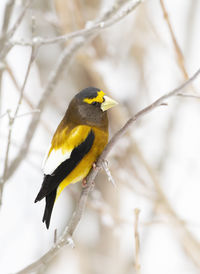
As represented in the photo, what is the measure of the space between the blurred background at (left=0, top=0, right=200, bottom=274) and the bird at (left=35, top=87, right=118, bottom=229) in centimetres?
95

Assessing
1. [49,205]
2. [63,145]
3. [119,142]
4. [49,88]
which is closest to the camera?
[49,205]

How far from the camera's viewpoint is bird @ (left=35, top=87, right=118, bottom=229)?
253cm

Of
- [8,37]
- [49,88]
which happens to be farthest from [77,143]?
[8,37]

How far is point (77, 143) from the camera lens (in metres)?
2.58

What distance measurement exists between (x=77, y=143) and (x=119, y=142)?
156 centimetres

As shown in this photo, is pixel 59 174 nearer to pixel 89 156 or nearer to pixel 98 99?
pixel 89 156

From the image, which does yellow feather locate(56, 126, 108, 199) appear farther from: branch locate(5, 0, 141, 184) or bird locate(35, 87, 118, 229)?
branch locate(5, 0, 141, 184)

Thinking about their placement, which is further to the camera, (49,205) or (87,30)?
(49,205)

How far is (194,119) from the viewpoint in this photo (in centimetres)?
618

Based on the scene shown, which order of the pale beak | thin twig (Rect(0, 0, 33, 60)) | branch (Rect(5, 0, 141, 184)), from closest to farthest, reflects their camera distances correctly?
thin twig (Rect(0, 0, 33, 60)), the pale beak, branch (Rect(5, 0, 141, 184))

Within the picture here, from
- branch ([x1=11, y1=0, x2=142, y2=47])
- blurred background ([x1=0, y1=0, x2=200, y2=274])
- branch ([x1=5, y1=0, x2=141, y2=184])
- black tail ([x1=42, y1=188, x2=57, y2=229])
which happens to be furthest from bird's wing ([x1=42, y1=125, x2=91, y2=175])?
blurred background ([x1=0, y1=0, x2=200, y2=274])

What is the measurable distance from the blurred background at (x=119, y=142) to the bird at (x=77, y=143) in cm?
95

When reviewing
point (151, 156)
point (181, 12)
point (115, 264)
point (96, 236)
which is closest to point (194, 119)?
point (151, 156)

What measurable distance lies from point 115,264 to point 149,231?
2.36ft
